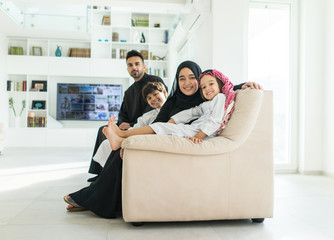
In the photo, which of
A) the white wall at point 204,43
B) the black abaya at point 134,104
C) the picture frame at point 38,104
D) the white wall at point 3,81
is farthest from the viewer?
the picture frame at point 38,104

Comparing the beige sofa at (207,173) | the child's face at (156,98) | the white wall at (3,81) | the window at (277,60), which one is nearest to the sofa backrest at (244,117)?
the beige sofa at (207,173)

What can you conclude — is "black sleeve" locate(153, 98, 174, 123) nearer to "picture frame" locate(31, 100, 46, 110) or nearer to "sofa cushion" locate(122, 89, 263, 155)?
"sofa cushion" locate(122, 89, 263, 155)

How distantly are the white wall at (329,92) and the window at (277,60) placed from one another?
406mm

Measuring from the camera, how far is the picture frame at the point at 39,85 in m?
7.14

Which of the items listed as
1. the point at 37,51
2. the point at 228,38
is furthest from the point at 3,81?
the point at 228,38

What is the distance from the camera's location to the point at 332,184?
3207 mm

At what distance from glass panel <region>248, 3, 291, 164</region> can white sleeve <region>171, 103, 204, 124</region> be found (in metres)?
2.02

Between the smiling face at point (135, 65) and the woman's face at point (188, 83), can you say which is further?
the smiling face at point (135, 65)

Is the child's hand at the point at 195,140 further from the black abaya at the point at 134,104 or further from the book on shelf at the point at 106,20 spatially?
the book on shelf at the point at 106,20

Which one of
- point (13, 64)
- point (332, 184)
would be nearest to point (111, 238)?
point (332, 184)

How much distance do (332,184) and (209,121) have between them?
212 centimetres

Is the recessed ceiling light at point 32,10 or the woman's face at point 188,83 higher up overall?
the recessed ceiling light at point 32,10

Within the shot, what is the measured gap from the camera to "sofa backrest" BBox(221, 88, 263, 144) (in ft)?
6.14

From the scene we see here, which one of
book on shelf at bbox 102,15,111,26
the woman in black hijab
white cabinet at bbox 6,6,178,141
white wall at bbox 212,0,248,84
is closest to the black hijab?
the woman in black hijab
